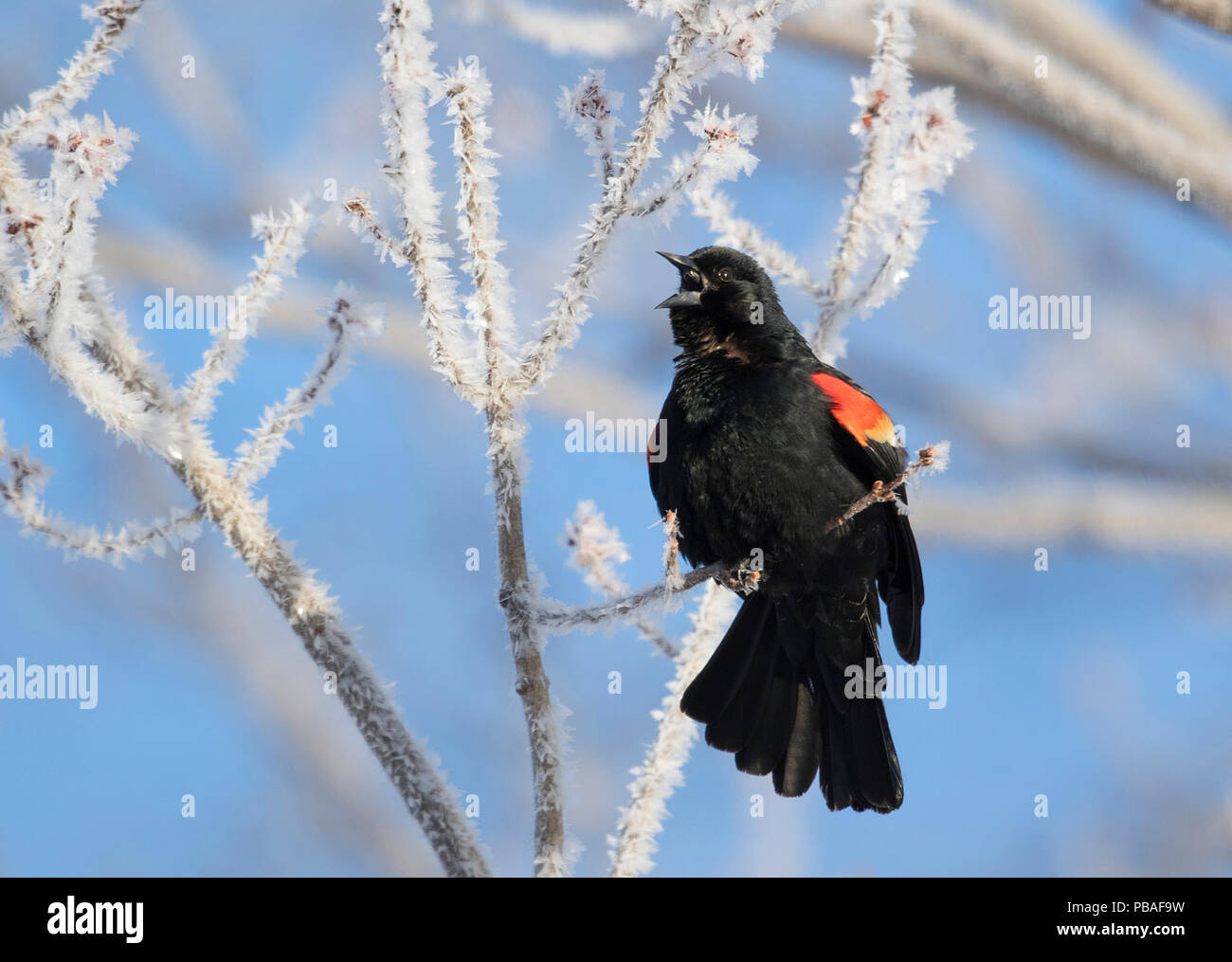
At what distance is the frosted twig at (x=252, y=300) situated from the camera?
2336mm

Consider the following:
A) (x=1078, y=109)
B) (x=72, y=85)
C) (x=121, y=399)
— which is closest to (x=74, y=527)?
(x=121, y=399)

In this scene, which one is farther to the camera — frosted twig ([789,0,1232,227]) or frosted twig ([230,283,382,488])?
frosted twig ([789,0,1232,227])

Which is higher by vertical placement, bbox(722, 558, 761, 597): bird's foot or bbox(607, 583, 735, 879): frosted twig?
bbox(722, 558, 761, 597): bird's foot

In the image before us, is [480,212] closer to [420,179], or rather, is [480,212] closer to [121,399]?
[420,179]

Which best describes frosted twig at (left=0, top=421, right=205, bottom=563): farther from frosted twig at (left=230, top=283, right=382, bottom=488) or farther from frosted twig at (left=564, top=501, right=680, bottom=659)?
frosted twig at (left=564, top=501, right=680, bottom=659)

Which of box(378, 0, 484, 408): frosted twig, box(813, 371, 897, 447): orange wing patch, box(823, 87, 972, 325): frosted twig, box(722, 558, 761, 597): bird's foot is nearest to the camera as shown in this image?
box(378, 0, 484, 408): frosted twig

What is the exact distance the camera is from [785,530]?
3238 mm

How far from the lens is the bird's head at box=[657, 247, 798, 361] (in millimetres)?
3471

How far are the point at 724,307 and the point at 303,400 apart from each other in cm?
160

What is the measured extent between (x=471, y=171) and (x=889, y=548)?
1891 mm

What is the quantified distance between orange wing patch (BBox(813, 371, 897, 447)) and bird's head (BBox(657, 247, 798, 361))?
23cm

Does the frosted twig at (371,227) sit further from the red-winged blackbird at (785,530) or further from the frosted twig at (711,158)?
the red-winged blackbird at (785,530)

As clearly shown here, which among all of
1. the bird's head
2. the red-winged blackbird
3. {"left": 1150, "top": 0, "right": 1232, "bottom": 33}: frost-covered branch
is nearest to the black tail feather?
the red-winged blackbird
